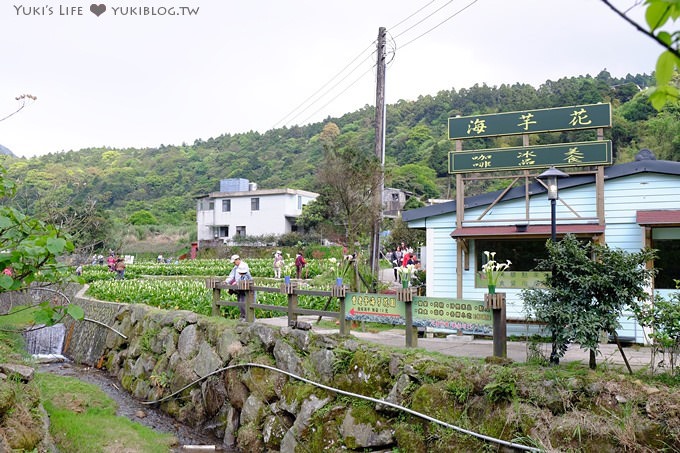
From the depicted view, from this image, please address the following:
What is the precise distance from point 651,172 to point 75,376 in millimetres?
13679

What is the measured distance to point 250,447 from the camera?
366 inches

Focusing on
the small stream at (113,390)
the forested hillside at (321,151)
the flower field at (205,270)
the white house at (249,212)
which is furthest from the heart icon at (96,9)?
the white house at (249,212)

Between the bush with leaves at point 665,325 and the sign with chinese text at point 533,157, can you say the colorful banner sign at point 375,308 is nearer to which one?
the sign with chinese text at point 533,157

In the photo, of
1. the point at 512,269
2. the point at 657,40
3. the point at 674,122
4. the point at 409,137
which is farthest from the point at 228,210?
the point at 657,40

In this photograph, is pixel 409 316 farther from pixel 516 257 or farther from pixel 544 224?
pixel 544 224

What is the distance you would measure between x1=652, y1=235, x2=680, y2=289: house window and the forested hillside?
85.9 feet

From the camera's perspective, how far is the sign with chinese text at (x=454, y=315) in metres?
8.13

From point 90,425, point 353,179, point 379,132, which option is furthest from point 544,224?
point 90,425

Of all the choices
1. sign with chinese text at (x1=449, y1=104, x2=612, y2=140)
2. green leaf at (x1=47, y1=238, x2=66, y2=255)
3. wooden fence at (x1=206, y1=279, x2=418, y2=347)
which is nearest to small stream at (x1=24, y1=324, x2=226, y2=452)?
wooden fence at (x1=206, y1=279, x2=418, y2=347)

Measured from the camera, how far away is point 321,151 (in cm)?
5194

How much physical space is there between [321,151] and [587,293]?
46039 millimetres

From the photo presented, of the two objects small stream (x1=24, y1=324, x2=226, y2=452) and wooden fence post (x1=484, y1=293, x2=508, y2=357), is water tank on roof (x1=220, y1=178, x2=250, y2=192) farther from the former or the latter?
wooden fence post (x1=484, y1=293, x2=508, y2=357)

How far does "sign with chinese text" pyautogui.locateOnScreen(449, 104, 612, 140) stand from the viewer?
10438mm

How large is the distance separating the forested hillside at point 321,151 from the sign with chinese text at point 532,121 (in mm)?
26373
